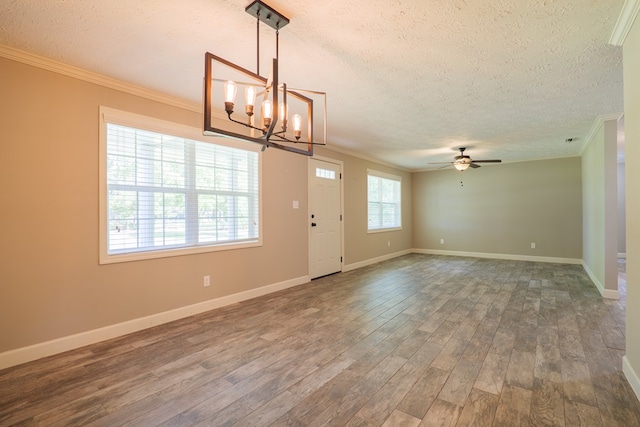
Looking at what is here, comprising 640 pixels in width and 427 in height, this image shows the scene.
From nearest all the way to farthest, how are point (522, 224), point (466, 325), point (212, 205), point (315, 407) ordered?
A: point (315, 407), point (466, 325), point (212, 205), point (522, 224)

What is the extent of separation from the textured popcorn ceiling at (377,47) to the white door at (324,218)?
1710 millimetres

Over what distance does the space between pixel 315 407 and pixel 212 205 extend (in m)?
2.57

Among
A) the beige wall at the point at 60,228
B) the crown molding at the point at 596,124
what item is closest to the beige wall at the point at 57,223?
the beige wall at the point at 60,228

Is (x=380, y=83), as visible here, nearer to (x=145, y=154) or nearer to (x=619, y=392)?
(x=145, y=154)

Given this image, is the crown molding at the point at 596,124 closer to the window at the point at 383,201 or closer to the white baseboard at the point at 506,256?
the white baseboard at the point at 506,256

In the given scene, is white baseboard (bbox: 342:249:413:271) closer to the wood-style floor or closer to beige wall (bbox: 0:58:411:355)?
the wood-style floor

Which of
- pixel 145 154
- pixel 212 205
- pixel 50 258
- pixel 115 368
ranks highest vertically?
pixel 145 154

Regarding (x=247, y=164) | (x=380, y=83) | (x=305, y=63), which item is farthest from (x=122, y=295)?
(x=380, y=83)

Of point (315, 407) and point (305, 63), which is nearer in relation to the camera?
point (315, 407)

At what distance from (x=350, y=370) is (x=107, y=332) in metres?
2.25

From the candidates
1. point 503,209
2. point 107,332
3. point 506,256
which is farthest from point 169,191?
point 506,256

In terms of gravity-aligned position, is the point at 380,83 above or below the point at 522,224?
above

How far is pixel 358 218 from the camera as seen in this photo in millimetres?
6227

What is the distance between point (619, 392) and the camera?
187 cm
